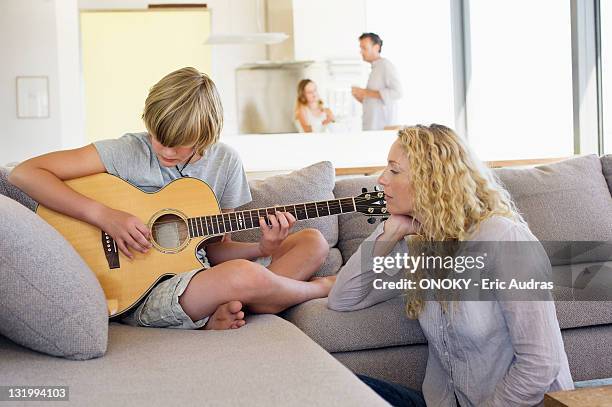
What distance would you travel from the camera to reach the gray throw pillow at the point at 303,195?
2.40m

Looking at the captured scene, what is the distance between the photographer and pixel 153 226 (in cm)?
199

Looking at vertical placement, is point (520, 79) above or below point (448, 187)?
above

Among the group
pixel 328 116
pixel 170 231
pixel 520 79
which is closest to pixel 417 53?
pixel 328 116

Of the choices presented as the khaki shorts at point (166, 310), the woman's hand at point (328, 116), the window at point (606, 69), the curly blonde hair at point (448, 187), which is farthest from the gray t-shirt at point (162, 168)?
the woman's hand at point (328, 116)

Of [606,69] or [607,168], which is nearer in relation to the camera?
[607,168]

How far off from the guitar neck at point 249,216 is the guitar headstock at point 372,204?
2 centimetres

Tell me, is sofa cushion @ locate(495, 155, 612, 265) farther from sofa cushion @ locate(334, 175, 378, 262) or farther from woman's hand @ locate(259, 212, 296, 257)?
woman's hand @ locate(259, 212, 296, 257)

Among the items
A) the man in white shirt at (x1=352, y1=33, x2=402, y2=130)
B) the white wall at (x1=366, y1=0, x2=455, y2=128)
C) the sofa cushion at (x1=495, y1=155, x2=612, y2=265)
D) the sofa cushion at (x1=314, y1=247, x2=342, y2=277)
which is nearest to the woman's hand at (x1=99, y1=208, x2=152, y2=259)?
the sofa cushion at (x1=314, y1=247, x2=342, y2=277)

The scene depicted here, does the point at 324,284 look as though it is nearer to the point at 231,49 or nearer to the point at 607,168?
the point at 607,168

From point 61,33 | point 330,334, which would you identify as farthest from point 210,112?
point 61,33

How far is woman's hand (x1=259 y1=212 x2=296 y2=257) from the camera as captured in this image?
6.86ft

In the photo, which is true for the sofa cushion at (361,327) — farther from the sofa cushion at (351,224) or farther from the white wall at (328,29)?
the white wall at (328,29)

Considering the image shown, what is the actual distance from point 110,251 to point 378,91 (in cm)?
547

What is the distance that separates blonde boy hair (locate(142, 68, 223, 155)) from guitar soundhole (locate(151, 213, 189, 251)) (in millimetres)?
194
